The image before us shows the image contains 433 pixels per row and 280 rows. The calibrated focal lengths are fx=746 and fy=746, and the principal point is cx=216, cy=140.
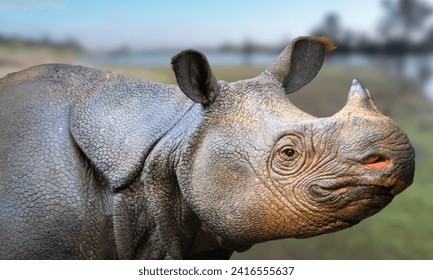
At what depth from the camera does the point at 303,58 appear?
190cm

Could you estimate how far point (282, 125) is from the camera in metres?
1.60

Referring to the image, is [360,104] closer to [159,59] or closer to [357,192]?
[357,192]

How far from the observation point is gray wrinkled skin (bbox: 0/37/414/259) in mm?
1509

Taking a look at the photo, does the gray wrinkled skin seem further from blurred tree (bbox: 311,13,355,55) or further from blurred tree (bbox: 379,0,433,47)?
blurred tree (bbox: 379,0,433,47)

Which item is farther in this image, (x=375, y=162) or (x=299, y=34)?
(x=299, y=34)

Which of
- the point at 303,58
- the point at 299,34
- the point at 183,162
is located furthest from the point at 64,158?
the point at 299,34

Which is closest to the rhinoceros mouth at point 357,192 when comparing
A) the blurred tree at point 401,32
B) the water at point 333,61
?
the water at point 333,61

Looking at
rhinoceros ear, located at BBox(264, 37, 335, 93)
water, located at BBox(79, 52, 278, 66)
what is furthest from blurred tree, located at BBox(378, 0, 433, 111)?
rhinoceros ear, located at BBox(264, 37, 335, 93)

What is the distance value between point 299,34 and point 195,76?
1060 millimetres

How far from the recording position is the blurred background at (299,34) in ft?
8.11
